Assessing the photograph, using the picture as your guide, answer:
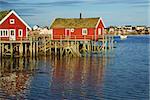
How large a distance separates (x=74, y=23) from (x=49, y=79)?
87.8ft

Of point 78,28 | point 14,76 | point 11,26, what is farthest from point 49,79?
point 78,28

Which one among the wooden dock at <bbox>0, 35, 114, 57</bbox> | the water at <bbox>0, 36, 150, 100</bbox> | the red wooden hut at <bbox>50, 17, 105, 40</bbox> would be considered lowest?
the water at <bbox>0, 36, 150, 100</bbox>

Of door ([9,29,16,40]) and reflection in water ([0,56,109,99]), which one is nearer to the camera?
reflection in water ([0,56,109,99])

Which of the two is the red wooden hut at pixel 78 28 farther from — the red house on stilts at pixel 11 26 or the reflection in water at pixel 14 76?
the reflection in water at pixel 14 76

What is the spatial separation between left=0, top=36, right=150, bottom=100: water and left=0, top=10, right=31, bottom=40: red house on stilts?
4843mm

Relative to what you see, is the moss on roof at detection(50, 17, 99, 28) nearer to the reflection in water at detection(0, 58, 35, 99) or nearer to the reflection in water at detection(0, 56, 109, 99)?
the reflection in water at detection(0, 56, 109, 99)

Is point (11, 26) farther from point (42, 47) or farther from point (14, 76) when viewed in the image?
point (14, 76)

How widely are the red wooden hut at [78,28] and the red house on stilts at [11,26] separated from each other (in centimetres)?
695

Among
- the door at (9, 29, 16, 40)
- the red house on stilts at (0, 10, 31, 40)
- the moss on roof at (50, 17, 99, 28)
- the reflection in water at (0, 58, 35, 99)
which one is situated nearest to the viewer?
the reflection in water at (0, 58, 35, 99)

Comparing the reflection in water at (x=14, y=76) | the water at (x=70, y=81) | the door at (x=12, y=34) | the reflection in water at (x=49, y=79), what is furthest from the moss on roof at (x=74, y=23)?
the reflection in water at (x=14, y=76)

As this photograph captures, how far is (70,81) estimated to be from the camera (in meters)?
33.6

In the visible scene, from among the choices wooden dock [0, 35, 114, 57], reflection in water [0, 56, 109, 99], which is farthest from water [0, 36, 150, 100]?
wooden dock [0, 35, 114, 57]

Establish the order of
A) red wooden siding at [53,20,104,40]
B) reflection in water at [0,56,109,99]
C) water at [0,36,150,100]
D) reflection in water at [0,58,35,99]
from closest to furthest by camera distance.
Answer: water at [0,36,150,100]
reflection in water at [0,56,109,99]
reflection in water at [0,58,35,99]
red wooden siding at [53,20,104,40]

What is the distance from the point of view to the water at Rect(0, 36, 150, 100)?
27.7m
